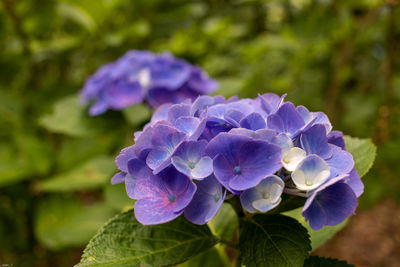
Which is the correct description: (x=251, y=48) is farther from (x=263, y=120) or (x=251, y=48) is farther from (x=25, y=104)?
(x=263, y=120)

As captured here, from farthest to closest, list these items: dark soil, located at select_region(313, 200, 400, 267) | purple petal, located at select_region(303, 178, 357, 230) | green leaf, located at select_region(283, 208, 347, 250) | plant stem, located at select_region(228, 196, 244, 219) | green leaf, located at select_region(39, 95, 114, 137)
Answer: dark soil, located at select_region(313, 200, 400, 267), green leaf, located at select_region(39, 95, 114, 137), green leaf, located at select_region(283, 208, 347, 250), plant stem, located at select_region(228, 196, 244, 219), purple petal, located at select_region(303, 178, 357, 230)

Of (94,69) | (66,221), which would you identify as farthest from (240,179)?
(94,69)

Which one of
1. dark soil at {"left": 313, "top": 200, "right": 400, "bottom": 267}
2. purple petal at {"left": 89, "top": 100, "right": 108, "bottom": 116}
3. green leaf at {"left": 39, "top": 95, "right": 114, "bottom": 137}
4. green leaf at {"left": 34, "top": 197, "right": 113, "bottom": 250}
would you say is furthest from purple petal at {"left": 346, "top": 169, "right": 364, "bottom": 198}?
dark soil at {"left": 313, "top": 200, "right": 400, "bottom": 267}

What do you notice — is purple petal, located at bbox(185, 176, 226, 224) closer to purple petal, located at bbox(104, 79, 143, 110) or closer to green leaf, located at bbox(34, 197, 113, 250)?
purple petal, located at bbox(104, 79, 143, 110)

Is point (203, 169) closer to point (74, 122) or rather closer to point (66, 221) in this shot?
point (74, 122)

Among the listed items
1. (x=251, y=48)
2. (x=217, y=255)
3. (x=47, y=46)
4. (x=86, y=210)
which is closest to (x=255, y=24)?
(x=251, y=48)

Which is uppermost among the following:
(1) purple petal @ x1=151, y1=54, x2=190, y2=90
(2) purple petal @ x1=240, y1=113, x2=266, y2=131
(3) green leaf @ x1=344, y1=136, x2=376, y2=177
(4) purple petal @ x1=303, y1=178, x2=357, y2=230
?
(2) purple petal @ x1=240, y1=113, x2=266, y2=131

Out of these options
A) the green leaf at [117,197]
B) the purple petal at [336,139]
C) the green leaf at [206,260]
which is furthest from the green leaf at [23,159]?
the purple petal at [336,139]
